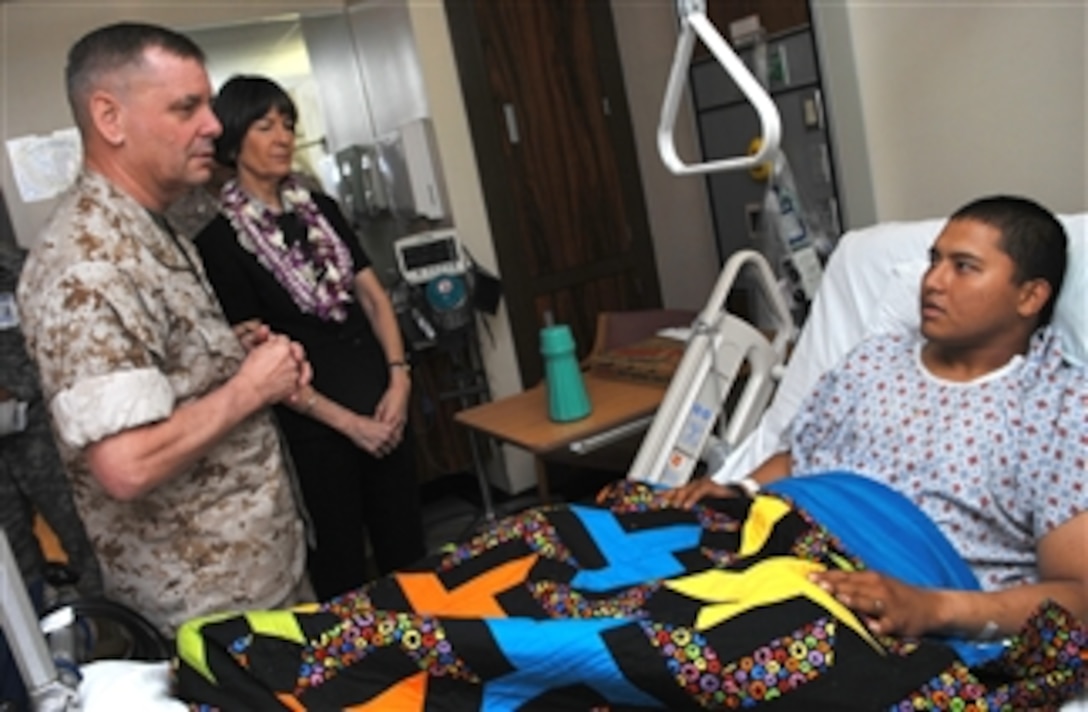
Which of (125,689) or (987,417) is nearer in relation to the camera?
(125,689)

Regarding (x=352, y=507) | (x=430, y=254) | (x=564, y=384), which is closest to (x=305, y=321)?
(x=352, y=507)

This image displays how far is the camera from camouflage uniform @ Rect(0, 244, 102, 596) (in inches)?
90.7

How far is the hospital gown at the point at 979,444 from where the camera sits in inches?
52.0

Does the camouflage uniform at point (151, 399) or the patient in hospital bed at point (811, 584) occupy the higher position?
the camouflage uniform at point (151, 399)

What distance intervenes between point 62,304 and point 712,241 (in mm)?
2575

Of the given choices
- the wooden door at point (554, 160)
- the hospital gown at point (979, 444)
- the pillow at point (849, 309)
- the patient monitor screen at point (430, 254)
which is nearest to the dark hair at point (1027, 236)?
the hospital gown at point (979, 444)

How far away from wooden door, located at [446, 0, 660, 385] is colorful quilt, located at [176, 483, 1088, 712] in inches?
99.6

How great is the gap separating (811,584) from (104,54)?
47.5 inches

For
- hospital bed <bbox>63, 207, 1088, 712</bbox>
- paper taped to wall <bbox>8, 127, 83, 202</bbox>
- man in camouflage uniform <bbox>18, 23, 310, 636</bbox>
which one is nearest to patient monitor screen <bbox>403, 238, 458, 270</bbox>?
paper taped to wall <bbox>8, 127, 83, 202</bbox>

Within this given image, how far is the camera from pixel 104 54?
1.28 metres

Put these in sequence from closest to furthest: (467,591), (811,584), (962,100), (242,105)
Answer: (811,584), (467,591), (242,105), (962,100)

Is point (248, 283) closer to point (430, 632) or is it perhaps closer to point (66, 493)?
point (66, 493)

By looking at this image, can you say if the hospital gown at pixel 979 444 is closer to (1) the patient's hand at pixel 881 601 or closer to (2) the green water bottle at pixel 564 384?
(1) the patient's hand at pixel 881 601

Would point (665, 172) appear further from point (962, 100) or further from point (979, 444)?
point (979, 444)
